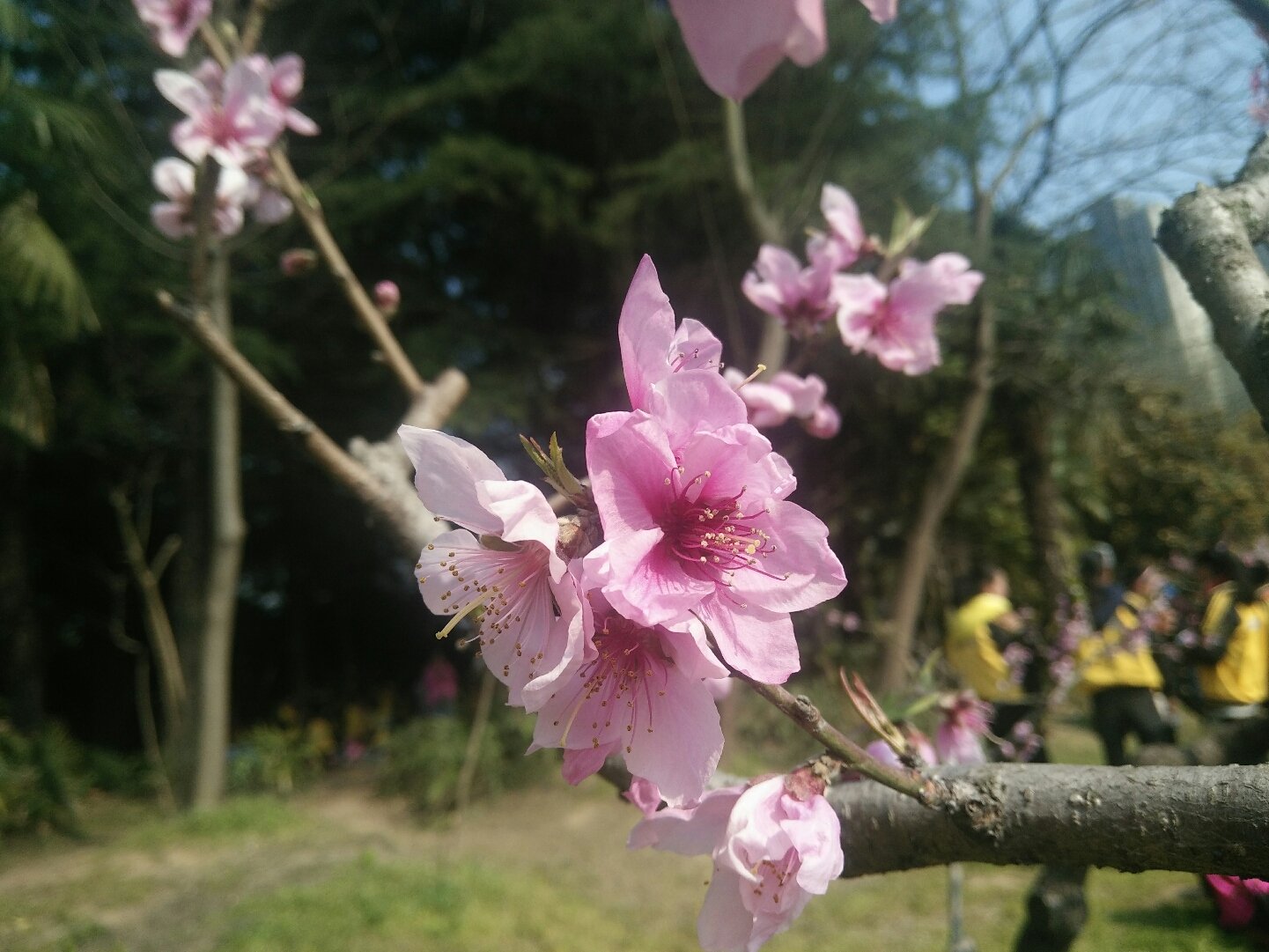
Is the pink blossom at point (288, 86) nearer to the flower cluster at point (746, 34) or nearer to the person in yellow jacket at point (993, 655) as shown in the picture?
the flower cluster at point (746, 34)

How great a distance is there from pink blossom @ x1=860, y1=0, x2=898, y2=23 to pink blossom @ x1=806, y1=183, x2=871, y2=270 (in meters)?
0.88

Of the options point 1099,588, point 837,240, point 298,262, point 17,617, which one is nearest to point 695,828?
point 837,240

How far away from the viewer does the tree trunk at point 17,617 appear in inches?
261

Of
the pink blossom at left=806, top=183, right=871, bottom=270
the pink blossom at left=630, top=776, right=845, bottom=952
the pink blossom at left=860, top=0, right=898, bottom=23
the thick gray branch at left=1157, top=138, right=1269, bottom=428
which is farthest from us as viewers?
the pink blossom at left=806, top=183, right=871, bottom=270

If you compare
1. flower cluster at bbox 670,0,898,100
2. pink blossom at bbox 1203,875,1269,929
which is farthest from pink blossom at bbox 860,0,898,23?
pink blossom at bbox 1203,875,1269,929

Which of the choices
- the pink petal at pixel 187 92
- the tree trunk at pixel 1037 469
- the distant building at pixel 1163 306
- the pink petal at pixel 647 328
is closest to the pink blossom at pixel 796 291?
the distant building at pixel 1163 306

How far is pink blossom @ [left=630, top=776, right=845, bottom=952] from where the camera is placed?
0.55 m

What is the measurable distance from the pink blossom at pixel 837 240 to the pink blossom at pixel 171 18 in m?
1.32

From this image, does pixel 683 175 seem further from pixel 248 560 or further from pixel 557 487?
pixel 248 560

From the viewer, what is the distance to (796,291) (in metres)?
1.21

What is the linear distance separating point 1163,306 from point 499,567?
0.91 meters

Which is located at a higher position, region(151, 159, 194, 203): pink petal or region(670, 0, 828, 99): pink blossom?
region(151, 159, 194, 203): pink petal

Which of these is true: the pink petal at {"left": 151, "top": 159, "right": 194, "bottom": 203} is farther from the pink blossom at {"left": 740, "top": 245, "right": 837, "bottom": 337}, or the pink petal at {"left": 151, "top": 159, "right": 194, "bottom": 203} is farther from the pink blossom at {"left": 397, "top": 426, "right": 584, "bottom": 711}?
the pink blossom at {"left": 397, "top": 426, "right": 584, "bottom": 711}

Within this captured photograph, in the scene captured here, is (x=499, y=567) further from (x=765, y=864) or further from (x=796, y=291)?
(x=796, y=291)
